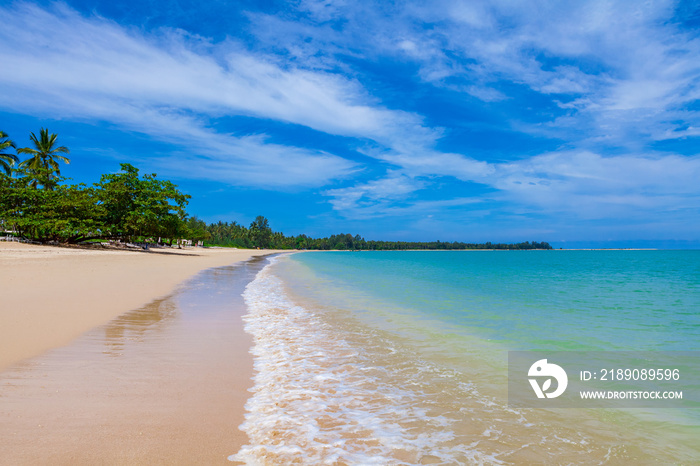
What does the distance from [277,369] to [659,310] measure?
1524cm

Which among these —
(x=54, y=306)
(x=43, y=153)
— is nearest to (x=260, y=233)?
(x=43, y=153)

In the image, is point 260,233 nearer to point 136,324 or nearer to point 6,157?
point 6,157

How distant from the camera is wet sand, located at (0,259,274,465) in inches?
120

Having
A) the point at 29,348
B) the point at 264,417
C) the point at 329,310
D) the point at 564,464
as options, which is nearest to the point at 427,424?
the point at 564,464

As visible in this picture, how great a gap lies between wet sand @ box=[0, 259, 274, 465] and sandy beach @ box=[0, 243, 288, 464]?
0.03 ft

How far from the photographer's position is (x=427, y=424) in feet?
13.1

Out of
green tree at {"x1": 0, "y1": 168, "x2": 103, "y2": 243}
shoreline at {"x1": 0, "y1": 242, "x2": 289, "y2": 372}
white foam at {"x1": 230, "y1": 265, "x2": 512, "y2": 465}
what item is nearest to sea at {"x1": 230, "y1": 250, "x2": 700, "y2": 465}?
white foam at {"x1": 230, "y1": 265, "x2": 512, "y2": 465}

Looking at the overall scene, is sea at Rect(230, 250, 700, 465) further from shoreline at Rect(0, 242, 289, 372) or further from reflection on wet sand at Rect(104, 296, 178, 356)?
shoreline at Rect(0, 242, 289, 372)

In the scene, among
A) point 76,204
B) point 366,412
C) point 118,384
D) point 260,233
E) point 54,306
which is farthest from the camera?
point 260,233

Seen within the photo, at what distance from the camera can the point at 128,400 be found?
406 centimetres

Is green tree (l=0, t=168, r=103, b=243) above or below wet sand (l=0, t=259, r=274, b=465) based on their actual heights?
above

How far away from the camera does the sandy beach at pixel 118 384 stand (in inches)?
122

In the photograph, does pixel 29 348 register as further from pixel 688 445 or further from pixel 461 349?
pixel 688 445

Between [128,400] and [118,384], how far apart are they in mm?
605
